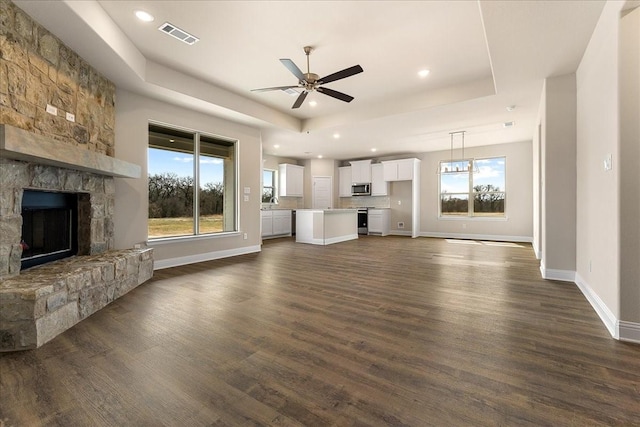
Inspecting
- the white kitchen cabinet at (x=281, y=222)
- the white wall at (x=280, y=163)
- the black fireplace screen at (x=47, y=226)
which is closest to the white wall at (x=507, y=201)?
the white wall at (x=280, y=163)

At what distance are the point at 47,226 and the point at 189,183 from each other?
226 cm

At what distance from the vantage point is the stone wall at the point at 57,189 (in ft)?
7.89

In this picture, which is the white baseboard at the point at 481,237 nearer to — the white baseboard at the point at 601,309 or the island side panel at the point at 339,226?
the island side panel at the point at 339,226

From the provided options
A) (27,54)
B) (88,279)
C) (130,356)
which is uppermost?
(27,54)

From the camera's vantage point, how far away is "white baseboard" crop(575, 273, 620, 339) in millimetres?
2222

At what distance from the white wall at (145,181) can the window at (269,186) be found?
3272 mm

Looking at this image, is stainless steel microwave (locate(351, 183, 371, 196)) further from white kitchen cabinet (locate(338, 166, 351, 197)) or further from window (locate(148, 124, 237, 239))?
window (locate(148, 124, 237, 239))

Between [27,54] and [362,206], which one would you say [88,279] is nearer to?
[27,54]

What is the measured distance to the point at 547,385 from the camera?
1592mm

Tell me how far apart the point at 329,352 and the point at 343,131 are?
218 inches

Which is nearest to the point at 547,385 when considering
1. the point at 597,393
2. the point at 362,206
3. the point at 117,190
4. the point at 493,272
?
the point at 597,393

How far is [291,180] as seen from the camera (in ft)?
32.5

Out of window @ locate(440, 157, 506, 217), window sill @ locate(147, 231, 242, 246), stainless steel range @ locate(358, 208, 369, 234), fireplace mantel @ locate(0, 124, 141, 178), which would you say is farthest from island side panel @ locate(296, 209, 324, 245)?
fireplace mantel @ locate(0, 124, 141, 178)

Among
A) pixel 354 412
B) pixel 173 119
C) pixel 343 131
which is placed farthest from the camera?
pixel 343 131
